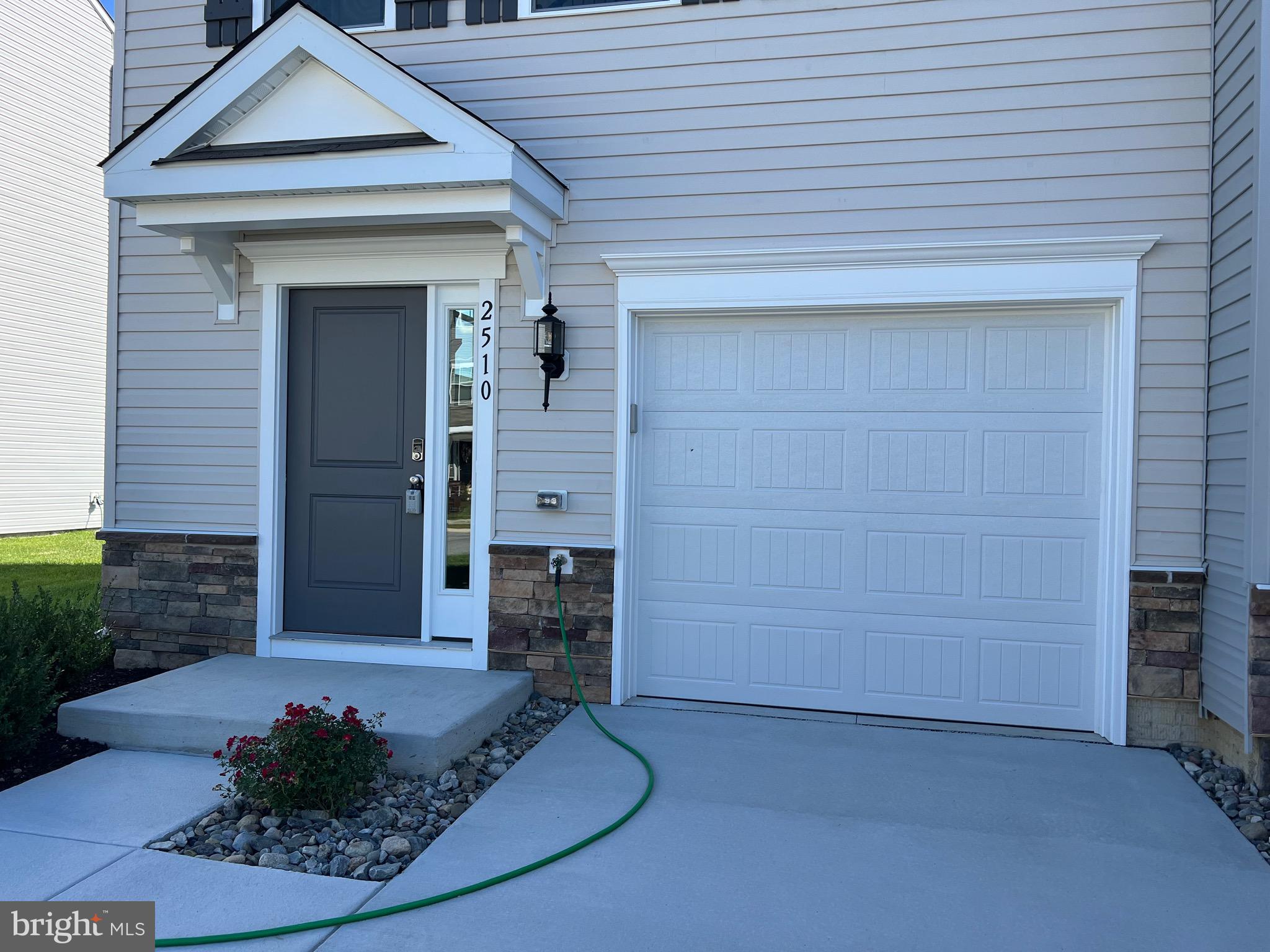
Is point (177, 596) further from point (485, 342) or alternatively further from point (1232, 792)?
point (1232, 792)

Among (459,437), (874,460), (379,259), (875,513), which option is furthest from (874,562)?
(379,259)

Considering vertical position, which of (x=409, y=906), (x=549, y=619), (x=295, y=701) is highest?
(x=549, y=619)

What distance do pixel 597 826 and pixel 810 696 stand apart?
5.98ft

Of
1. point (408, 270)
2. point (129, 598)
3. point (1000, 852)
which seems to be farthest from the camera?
point (129, 598)

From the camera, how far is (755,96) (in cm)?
492

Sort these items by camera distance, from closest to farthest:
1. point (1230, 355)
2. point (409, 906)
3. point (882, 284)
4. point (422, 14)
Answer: point (409, 906)
point (1230, 355)
point (882, 284)
point (422, 14)

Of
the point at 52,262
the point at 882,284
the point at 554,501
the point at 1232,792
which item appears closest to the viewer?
the point at 1232,792

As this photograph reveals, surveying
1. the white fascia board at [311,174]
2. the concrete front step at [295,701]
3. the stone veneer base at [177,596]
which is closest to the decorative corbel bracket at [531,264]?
the white fascia board at [311,174]

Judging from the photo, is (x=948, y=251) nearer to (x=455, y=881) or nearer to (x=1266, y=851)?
(x=1266, y=851)

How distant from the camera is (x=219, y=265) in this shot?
17.8 ft

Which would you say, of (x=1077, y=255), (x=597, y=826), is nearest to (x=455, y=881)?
(x=597, y=826)

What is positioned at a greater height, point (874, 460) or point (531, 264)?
point (531, 264)

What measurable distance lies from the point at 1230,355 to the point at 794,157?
2196mm

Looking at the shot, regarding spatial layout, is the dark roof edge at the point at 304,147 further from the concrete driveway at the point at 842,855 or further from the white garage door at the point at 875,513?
the concrete driveway at the point at 842,855
